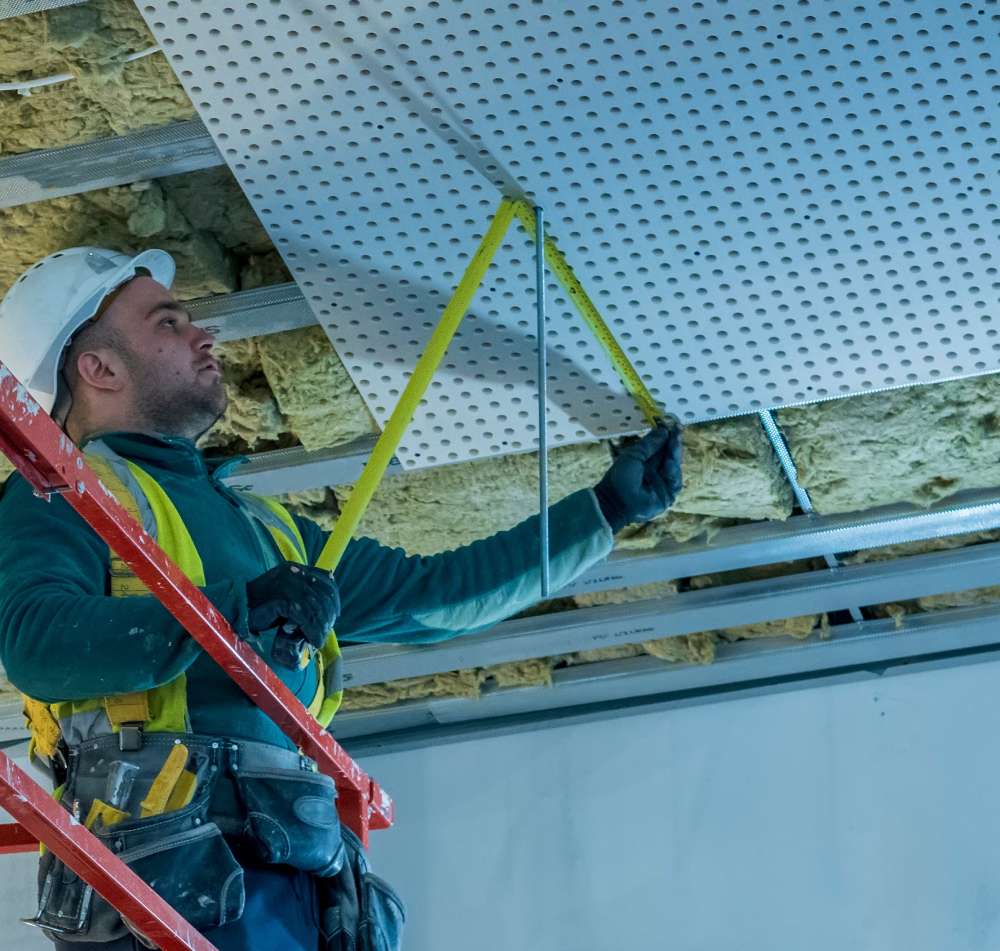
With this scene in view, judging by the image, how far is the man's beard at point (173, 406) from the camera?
8.90 ft

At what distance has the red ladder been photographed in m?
1.84

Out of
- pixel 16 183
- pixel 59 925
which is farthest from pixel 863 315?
pixel 59 925

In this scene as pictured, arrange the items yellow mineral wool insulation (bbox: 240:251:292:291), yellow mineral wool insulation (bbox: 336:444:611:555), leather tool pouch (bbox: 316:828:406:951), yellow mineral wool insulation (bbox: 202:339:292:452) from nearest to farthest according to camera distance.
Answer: leather tool pouch (bbox: 316:828:406:951), yellow mineral wool insulation (bbox: 240:251:292:291), yellow mineral wool insulation (bbox: 202:339:292:452), yellow mineral wool insulation (bbox: 336:444:611:555)

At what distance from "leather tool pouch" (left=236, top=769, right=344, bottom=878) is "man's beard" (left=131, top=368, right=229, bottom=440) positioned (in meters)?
0.60

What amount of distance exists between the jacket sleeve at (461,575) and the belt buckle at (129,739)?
1.78 ft

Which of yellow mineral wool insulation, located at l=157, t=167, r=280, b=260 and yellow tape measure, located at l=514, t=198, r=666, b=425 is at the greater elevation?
yellow mineral wool insulation, located at l=157, t=167, r=280, b=260

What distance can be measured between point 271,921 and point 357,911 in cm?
17

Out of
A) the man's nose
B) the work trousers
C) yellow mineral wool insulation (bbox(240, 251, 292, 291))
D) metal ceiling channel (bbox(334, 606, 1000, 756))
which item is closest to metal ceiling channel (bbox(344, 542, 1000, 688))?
metal ceiling channel (bbox(334, 606, 1000, 756))

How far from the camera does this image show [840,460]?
11.0ft

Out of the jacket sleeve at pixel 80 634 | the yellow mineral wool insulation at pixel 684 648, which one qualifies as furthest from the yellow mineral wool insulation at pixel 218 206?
the yellow mineral wool insulation at pixel 684 648

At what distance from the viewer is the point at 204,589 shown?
2258 millimetres

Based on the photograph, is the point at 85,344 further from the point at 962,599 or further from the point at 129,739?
the point at 962,599

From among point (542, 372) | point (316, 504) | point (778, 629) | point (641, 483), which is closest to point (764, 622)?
point (778, 629)

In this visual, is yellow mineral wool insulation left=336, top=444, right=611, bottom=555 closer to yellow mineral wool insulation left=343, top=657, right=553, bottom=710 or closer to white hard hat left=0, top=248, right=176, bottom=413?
yellow mineral wool insulation left=343, top=657, right=553, bottom=710
